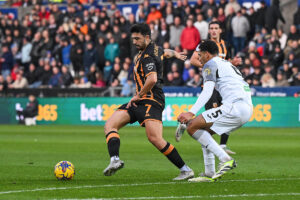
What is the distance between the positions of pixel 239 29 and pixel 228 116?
60.5 ft

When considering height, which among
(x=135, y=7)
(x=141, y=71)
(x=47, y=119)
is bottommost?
(x=47, y=119)

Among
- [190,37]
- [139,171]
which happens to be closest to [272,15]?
[190,37]

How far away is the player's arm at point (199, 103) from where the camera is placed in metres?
9.17

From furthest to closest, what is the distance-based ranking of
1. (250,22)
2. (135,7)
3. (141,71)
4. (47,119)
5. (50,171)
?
(135,7) → (47,119) → (250,22) → (50,171) → (141,71)

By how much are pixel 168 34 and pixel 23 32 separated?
9.29 metres

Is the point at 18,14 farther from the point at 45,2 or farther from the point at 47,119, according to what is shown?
the point at 47,119

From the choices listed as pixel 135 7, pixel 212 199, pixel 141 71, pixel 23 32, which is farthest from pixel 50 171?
pixel 23 32

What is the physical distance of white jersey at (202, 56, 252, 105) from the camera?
31.1 feet

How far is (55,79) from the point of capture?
3130 cm

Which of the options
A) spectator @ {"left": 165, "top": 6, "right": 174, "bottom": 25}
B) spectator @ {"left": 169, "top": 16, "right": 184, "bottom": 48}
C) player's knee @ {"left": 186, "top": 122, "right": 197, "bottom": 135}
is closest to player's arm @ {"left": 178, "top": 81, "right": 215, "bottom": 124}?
player's knee @ {"left": 186, "top": 122, "right": 197, "bottom": 135}

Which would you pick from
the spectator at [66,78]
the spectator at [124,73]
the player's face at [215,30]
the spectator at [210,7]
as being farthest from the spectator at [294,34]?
the player's face at [215,30]

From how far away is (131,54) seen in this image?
30.2 meters

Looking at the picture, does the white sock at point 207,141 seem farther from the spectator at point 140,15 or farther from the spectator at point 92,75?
the spectator at point 140,15

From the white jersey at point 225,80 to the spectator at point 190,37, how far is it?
18059 millimetres
